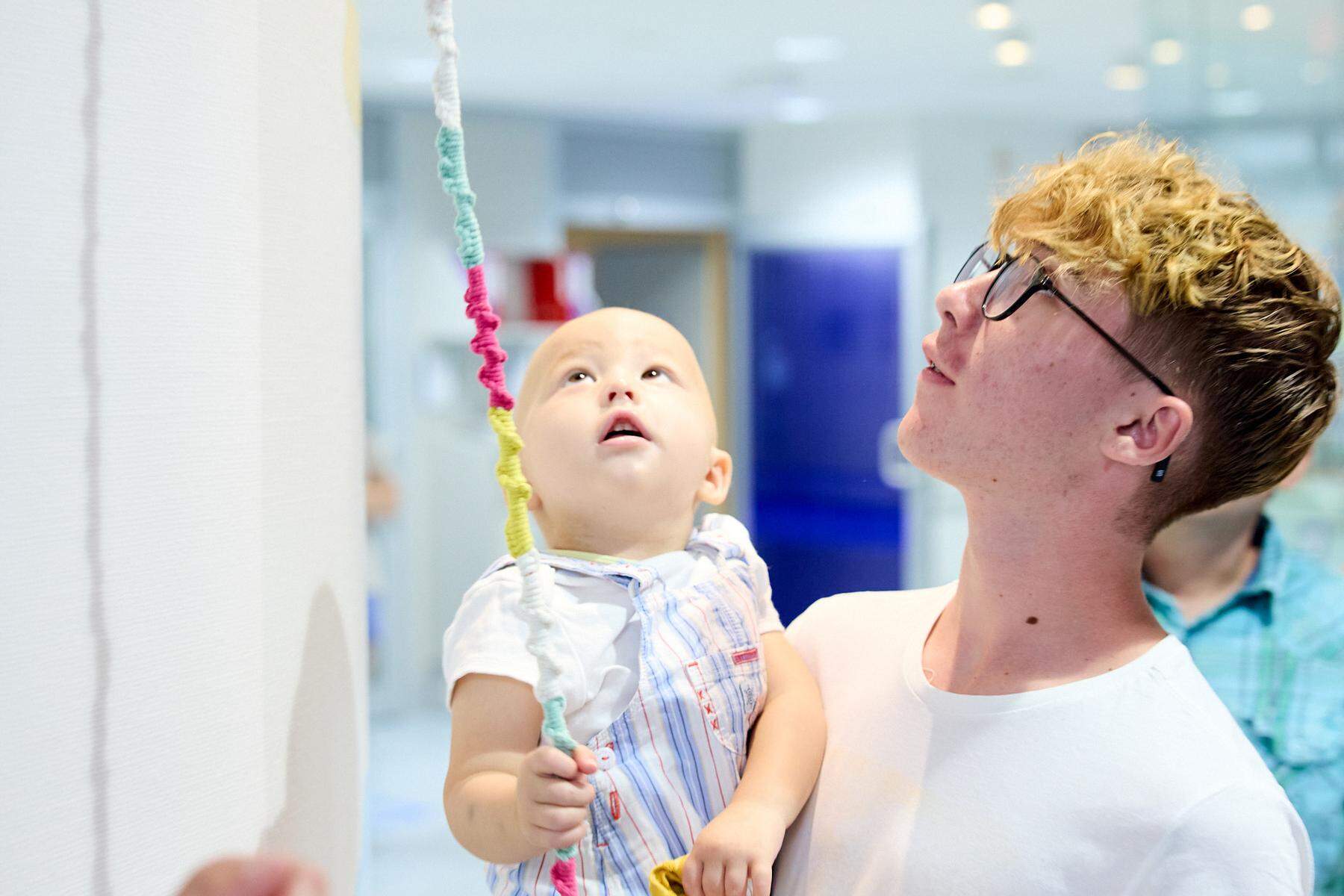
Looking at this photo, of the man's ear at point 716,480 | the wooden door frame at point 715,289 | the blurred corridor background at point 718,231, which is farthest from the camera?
the wooden door frame at point 715,289

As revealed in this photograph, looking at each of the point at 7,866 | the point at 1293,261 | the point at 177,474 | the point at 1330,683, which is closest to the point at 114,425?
the point at 177,474

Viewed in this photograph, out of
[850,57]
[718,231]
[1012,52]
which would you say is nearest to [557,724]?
[850,57]

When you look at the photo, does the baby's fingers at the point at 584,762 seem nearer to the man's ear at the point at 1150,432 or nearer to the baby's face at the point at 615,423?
the baby's face at the point at 615,423

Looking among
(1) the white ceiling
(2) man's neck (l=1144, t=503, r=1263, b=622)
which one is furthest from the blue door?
(2) man's neck (l=1144, t=503, r=1263, b=622)

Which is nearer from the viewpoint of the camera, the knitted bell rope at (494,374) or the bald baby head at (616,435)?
the knitted bell rope at (494,374)

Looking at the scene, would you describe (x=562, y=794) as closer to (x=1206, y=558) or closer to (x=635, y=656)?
(x=635, y=656)

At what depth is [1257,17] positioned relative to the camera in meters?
2.95

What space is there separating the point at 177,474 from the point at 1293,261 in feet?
2.60

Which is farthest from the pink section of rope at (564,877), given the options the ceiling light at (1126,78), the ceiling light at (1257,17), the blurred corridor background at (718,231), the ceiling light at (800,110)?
the ceiling light at (800,110)

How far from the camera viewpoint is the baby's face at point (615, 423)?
3.01 ft

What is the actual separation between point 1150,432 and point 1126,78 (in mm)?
4614

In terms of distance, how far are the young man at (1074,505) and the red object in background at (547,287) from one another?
4.50m

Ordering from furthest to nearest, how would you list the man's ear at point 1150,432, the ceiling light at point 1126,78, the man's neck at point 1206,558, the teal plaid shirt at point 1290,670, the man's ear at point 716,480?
the ceiling light at point 1126,78 → the man's neck at point 1206,558 → the teal plaid shirt at point 1290,670 → the man's ear at point 716,480 → the man's ear at point 1150,432

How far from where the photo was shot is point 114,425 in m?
0.55
